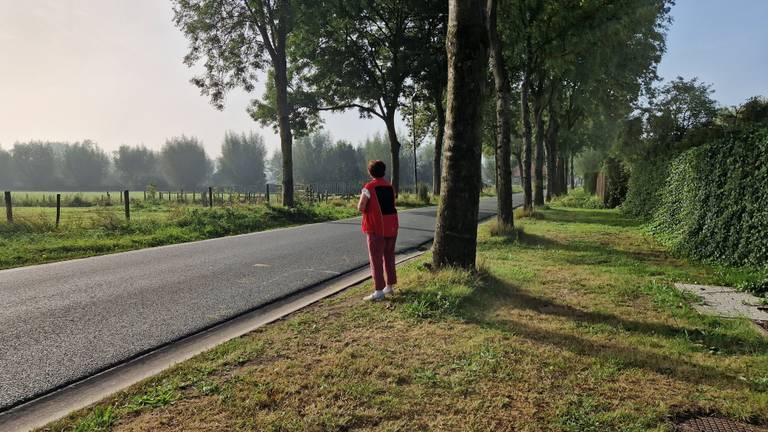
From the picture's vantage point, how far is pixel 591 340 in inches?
178

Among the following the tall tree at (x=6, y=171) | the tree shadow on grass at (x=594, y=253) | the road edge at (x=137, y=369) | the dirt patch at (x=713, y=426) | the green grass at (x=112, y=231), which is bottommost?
the dirt patch at (x=713, y=426)

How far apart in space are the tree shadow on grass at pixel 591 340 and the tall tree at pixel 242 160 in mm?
121375

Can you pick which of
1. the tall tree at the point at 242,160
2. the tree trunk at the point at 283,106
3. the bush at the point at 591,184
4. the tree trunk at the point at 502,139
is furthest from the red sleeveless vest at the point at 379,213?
the tall tree at the point at 242,160

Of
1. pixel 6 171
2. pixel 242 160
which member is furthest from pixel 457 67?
pixel 6 171

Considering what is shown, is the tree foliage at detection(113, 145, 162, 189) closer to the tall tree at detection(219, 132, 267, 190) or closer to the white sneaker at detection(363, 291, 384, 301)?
the tall tree at detection(219, 132, 267, 190)

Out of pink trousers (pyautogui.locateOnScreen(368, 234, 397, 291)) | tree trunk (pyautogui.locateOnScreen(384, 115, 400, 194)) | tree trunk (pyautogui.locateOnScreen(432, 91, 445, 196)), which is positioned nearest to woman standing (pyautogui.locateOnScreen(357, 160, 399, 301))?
pink trousers (pyautogui.locateOnScreen(368, 234, 397, 291))

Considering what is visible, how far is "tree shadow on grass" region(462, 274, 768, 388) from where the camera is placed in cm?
383

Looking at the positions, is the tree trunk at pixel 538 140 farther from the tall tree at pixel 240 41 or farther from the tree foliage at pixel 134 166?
the tree foliage at pixel 134 166

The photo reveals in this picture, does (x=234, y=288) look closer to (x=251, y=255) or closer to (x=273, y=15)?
(x=251, y=255)

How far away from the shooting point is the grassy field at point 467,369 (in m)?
3.05

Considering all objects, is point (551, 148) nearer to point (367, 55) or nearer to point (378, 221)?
point (367, 55)

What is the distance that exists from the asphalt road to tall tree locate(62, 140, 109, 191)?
121754 millimetres

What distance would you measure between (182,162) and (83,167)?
22.6m

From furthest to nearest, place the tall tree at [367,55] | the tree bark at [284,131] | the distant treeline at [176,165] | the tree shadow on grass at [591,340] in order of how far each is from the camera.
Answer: the distant treeline at [176,165] < the tall tree at [367,55] < the tree bark at [284,131] < the tree shadow on grass at [591,340]
